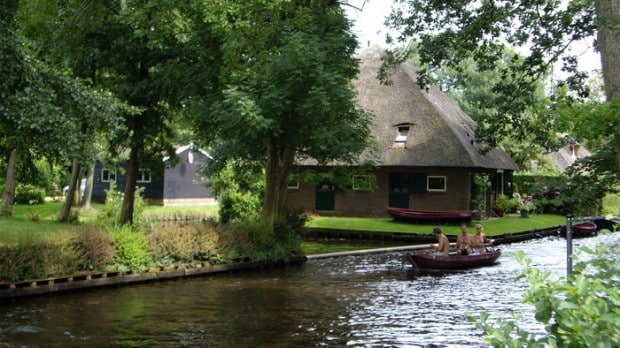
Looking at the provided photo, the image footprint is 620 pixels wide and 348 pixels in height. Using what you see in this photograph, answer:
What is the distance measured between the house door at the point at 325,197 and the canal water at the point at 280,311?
763 inches

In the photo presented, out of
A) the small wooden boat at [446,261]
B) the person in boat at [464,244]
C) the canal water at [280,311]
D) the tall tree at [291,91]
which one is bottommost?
the canal water at [280,311]

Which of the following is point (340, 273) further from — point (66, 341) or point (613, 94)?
point (613, 94)

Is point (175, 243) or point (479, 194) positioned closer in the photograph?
point (175, 243)

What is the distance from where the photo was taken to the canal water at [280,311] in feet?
40.7

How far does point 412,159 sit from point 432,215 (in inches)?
175

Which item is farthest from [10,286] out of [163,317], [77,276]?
[163,317]

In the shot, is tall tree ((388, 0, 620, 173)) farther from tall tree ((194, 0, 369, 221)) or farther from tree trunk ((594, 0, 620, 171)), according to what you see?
tree trunk ((594, 0, 620, 171))

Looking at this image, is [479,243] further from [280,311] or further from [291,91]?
[280,311]

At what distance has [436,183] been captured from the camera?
128 ft

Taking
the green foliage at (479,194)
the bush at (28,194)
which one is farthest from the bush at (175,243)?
the bush at (28,194)

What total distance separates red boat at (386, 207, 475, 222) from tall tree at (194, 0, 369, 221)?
11.8 m

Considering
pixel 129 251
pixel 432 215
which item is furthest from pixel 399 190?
pixel 129 251

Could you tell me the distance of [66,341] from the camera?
1205 cm

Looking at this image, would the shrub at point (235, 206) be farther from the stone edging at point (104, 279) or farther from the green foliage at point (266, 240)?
the stone edging at point (104, 279)
